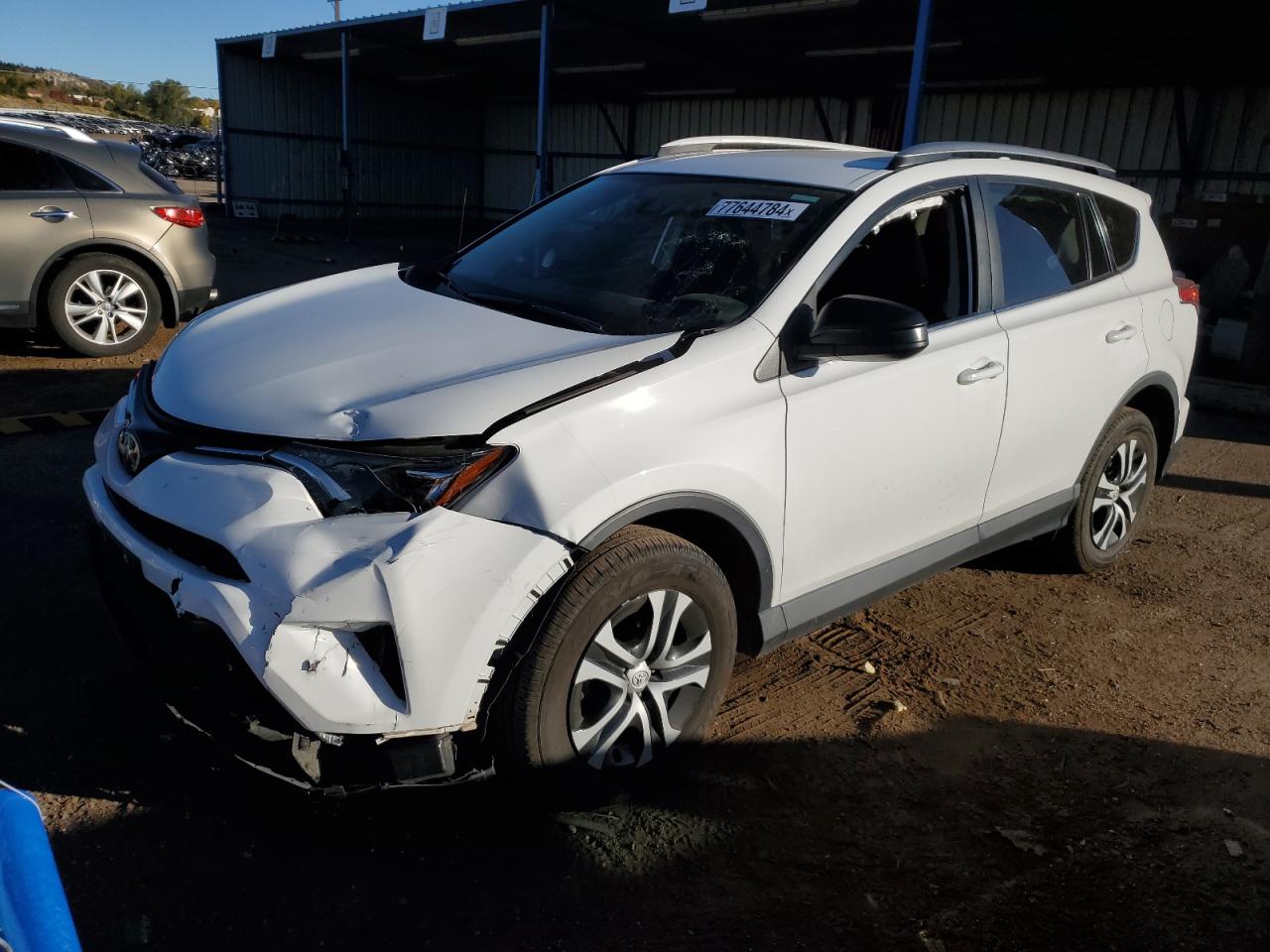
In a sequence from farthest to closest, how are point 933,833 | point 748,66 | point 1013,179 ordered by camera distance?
point 748,66
point 1013,179
point 933,833

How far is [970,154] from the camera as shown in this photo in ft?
12.1

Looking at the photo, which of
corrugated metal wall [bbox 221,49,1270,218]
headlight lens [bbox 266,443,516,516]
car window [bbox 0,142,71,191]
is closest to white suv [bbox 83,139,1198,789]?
headlight lens [bbox 266,443,516,516]

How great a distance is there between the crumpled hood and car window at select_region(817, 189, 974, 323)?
3.36ft

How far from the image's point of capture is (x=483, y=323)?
3035 millimetres

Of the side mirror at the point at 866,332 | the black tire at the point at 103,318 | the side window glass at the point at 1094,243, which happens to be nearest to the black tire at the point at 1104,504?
the side window glass at the point at 1094,243

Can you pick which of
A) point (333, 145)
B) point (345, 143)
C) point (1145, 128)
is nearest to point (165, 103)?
point (333, 145)

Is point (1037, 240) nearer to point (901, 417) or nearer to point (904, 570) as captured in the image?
point (901, 417)

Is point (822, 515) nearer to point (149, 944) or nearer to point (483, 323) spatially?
point (483, 323)

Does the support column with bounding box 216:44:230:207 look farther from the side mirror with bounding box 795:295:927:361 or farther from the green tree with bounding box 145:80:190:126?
the green tree with bounding box 145:80:190:126

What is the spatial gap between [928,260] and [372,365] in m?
1.98

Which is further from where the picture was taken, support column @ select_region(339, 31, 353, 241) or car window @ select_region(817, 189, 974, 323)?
support column @ select_region(339, 31, 353, 241)

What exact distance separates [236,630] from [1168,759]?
2836 mm

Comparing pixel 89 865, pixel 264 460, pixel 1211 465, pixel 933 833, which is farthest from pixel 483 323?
pixel 1211 465

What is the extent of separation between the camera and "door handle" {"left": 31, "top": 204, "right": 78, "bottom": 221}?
722cm
